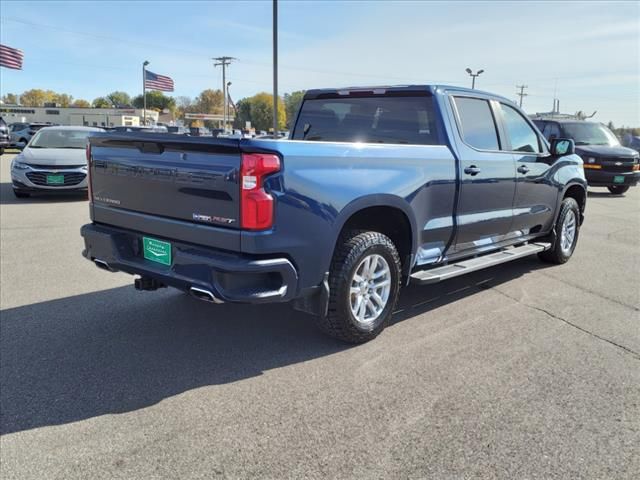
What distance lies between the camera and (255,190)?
313cm

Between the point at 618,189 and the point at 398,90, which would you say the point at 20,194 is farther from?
the point at 618,189

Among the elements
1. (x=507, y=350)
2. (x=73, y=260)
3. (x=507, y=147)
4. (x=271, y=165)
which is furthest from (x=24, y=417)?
(x=507, y=147)

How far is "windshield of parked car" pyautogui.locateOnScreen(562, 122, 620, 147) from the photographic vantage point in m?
14.5

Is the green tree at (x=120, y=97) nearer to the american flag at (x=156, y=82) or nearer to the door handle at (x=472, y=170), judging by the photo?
the american flag at (x=156, y=82)

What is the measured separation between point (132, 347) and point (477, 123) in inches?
141

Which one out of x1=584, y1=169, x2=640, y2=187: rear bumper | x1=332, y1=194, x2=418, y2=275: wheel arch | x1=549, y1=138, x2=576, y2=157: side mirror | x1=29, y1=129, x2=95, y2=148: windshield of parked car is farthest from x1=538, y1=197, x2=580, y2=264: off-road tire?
x1=29, y1=129, x2=95, y2=148: windshield of parked car

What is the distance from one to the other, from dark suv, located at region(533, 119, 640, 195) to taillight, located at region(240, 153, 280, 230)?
1241 centimetres

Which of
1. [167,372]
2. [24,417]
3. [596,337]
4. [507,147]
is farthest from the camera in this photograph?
[507,147]

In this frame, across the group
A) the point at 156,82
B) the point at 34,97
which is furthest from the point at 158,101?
the point at 156,82

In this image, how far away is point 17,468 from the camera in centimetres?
253

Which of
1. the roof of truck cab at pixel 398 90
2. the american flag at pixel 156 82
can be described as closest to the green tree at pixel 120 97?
the american flag at pixel 156 82

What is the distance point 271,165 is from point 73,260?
166 inches

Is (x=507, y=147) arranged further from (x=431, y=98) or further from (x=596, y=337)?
(x=596, y=337)

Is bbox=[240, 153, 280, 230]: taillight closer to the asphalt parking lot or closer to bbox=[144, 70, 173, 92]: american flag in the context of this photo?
the asphalt parking lot
